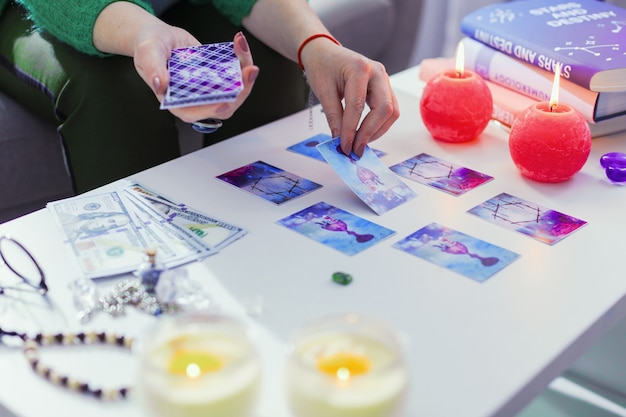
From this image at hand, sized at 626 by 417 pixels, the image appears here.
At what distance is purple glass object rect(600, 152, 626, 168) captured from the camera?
3.35ft

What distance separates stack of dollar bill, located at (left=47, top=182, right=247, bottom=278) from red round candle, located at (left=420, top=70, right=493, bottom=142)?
1.27 ft

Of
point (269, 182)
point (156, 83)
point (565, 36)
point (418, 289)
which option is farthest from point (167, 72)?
point (565, 36)

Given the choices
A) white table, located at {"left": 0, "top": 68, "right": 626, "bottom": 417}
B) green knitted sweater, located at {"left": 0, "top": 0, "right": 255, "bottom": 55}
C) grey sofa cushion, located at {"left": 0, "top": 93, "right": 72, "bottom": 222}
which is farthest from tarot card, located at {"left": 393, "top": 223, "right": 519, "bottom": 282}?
grey sofa cushion, located at {"left": 0, "top": 93, "right": 72, "bottom": 222}

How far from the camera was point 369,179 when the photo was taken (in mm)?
979

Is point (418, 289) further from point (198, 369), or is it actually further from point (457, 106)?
point (457, 106)

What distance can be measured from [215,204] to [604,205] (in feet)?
1.66

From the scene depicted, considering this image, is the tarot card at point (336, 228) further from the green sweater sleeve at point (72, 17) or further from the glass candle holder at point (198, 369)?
the green sweater sleeve at point (72, 17)

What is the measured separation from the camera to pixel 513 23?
50.5 inches

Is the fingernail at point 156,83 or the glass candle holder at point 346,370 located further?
the fingernail at point 156,83

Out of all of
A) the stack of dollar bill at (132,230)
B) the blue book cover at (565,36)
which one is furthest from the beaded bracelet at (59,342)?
the blue book cover at (565,36)

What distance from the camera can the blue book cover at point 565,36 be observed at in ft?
3.66

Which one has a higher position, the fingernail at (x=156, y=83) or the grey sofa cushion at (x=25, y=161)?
the fingernail at (x=156, y=83)

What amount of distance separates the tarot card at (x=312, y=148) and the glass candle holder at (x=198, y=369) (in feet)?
1.79

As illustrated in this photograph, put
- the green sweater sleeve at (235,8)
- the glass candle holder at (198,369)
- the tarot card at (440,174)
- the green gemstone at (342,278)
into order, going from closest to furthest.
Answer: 1. the glass candle holder at (198,369)
2. the green gemstone at (342,278)
3. the tarot card at (440,174)
4. the green sweater sleeve at (235,8)
